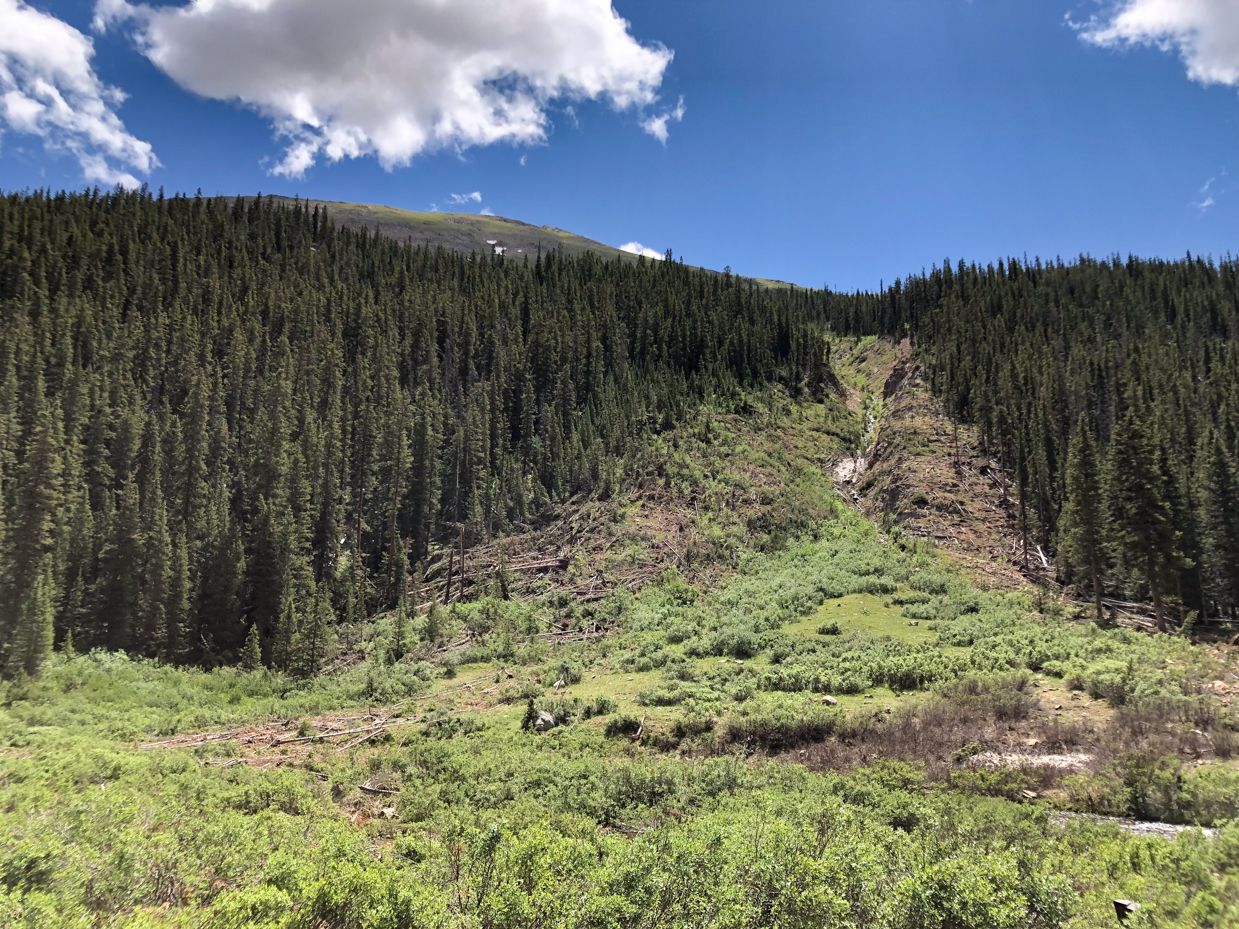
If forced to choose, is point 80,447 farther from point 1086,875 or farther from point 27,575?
point 1086,875

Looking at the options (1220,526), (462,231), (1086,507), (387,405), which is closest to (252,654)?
(387,405)

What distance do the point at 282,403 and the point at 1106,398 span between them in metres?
91.4

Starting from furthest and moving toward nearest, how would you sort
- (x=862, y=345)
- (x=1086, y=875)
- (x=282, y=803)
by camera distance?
1. (x=862, y=345)
2. (x=282, y=803)
3. (x=1086, y=875)

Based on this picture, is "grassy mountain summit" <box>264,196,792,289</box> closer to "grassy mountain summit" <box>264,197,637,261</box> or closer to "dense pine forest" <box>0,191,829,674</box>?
"grassy mountain summit" <box>264,197,637,261</box>

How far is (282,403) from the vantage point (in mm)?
53250

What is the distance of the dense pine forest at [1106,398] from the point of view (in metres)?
34.9

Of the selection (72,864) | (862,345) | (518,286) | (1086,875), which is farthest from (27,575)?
(862,345)

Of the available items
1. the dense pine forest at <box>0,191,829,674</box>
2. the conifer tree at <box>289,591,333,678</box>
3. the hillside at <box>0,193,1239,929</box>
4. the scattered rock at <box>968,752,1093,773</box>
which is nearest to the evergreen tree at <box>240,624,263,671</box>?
the dense pine forest at <box>0,191,829,674</box>

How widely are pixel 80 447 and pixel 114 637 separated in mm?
21872

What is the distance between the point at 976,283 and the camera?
10488 cm

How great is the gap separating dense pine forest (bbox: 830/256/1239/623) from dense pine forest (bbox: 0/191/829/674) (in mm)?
24648

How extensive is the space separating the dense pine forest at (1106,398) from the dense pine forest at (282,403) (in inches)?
970

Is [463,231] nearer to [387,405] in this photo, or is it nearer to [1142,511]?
[387,405]

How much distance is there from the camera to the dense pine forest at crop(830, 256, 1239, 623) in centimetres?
3491
